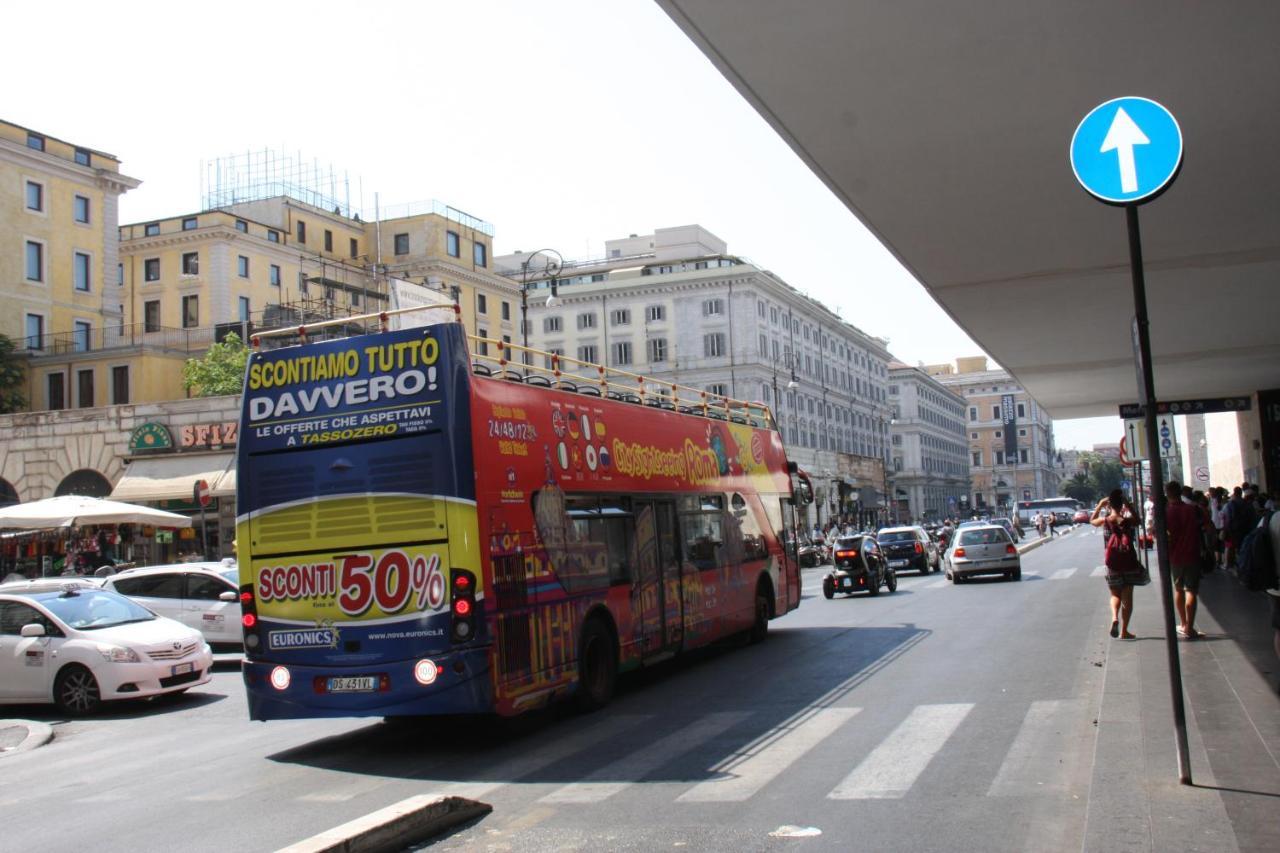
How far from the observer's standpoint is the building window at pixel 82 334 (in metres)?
57.2

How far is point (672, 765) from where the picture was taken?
872cm

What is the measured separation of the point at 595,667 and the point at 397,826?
17.4ft

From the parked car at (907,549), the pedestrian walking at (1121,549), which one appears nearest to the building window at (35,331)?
the parked car at (907,549)

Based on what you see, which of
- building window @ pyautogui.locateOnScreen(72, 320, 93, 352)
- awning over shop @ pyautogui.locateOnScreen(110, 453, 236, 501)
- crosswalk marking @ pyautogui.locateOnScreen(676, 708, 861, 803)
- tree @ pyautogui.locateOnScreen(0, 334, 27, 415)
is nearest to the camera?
crosswalk marking @ pyautogui.locateOnScreen(676, 708, 861, 803)

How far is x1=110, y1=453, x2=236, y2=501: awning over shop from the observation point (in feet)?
121

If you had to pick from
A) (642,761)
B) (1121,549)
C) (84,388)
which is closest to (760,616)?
(1121,549)

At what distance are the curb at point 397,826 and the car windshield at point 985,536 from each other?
24.6 metres

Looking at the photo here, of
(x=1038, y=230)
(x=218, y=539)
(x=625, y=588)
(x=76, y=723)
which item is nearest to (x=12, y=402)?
(x=218, y=539)

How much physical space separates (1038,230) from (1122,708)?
495 centimetres

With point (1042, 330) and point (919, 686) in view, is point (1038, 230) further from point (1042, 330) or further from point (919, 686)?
point (1042, 330)

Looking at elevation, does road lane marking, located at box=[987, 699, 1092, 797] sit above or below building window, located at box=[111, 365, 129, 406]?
below

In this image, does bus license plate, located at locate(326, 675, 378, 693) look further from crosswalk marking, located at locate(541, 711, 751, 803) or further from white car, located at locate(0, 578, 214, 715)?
white car, located at locate(0, 578, 214, 715)

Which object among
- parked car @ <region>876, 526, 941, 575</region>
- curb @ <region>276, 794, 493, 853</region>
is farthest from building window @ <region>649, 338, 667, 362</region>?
curb @ <region>276, 794, 493, 853</region>

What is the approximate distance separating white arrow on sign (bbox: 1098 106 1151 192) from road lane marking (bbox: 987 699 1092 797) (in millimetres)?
3846
